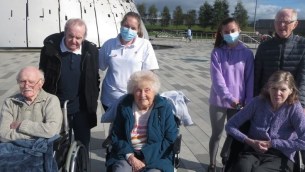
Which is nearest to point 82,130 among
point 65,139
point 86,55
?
point 65,139

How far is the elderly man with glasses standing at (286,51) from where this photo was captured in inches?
131

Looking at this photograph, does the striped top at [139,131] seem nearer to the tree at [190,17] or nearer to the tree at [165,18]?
the tree at [190,17]

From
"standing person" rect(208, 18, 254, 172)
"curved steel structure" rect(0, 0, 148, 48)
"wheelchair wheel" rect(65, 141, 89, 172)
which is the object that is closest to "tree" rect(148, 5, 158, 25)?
"curved steel structure" rect(0, 0, 148, 48)

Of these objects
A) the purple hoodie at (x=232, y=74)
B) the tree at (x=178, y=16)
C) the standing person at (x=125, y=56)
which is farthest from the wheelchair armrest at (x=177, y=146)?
the tree at (x=178, y=16)

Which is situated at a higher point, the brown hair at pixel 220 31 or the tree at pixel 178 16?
the tree at pixel 178 16

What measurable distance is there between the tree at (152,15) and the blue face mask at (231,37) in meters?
74.7

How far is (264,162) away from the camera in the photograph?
10.3 feet

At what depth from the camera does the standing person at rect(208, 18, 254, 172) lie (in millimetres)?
3617

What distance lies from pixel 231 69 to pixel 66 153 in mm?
1746

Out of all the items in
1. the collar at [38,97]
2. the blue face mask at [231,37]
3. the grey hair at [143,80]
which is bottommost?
the collar at [38,97]

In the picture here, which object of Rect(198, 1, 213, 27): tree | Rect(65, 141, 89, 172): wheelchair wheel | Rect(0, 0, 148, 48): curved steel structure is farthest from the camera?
Rect(198, 1, 213, 27): tree

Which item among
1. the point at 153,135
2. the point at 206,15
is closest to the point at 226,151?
the point at 153,135

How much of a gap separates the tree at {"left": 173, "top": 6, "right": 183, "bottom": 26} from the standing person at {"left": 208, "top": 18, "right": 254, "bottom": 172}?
70.3 meters

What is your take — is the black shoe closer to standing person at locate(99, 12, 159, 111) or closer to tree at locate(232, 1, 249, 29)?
standing person at locate(99, 12, 159, 111)
